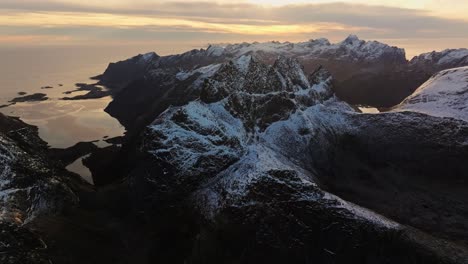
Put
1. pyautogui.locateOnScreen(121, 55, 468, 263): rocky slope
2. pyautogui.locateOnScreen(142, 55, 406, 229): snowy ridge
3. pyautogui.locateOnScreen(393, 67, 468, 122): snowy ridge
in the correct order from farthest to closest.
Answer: pyautogui.locateOnScreen(393, 67, 468, 122): snowy ridge
pyautogui.locateOnScreen(142, 55, 406, 229): snowy ridge
pyautogui.locateOnScreen(121, 55, 468, 263): rocky slope

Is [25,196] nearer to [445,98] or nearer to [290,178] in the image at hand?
[290,178]

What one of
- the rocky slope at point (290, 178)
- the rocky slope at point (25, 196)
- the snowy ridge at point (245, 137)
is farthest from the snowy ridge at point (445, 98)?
the rocky slope at point (25, 196)

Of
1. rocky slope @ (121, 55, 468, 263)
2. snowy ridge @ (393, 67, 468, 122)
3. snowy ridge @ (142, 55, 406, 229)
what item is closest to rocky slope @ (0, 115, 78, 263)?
rocky slope @ (121, 55, 468, 263)

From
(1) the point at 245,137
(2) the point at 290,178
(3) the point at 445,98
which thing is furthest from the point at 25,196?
(3) the point at 445,98

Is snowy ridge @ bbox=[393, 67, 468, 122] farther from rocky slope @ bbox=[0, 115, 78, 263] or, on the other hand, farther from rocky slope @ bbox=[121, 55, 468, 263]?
rocky slope @ bbox=[0, 115, 78, 263]

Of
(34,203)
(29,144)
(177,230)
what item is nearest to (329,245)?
(177,230)
